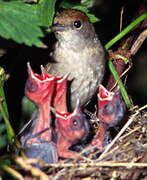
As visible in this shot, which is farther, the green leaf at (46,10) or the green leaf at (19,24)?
the green leaf at (46,10)

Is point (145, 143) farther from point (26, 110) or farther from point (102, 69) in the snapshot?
point (26, 110)

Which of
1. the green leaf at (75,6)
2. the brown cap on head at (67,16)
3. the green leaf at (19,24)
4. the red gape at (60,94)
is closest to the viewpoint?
the green leaf at (19,24)

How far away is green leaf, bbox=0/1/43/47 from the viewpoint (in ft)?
8.00

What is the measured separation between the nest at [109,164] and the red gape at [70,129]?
3.8 inches

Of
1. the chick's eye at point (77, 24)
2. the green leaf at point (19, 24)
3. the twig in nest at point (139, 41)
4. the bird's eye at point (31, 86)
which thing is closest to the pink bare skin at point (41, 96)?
the bird's eye at point (31, 86)

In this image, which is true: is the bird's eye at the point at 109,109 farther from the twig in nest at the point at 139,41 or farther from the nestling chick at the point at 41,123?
the twig in nest at the point at 139,41

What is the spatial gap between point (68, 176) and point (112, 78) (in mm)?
1504

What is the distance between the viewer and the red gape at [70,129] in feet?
8.68

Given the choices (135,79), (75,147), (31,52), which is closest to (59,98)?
(75,147)

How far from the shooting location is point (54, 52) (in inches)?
136

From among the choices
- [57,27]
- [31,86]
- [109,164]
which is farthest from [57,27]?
[109,164]

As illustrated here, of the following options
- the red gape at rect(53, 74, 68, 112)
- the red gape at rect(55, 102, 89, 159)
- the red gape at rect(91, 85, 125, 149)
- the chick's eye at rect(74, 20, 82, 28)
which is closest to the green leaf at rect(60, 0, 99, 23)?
the chick's eye at rect(74, 20, 82, 28)

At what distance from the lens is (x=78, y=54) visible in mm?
3408

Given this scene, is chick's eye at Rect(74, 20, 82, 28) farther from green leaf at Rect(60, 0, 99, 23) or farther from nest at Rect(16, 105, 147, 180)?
nest at Rect(16, 105, 147, 180)
